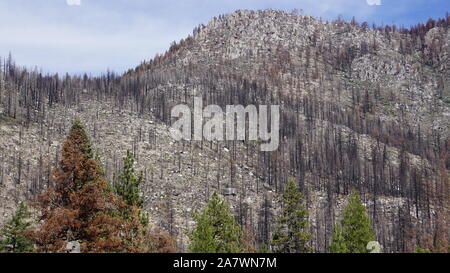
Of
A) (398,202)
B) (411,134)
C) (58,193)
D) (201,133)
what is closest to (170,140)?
(201,133)

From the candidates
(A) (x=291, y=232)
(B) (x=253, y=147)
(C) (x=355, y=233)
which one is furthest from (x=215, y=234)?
(B) (x=253, y=147)

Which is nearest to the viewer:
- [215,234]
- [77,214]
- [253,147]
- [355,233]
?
[77,214]

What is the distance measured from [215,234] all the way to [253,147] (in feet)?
281

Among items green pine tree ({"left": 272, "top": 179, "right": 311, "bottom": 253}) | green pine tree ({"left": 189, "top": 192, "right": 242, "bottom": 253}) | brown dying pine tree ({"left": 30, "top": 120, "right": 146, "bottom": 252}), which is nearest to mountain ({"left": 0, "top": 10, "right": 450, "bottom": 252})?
green pine tree ({"left": 272, "top": 179, "right": 311, "bottom": 253})

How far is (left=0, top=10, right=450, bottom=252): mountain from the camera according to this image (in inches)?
3349

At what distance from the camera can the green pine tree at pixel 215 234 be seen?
103ft

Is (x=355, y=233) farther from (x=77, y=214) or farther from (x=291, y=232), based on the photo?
(x=77, y=214)

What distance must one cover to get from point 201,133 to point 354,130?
190ft

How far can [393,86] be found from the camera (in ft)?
623

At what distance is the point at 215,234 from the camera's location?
1313 inches

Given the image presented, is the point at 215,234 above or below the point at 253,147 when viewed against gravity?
below

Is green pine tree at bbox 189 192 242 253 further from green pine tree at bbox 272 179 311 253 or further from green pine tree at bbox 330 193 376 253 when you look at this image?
green pine tree at bbox 330 193 376 253
